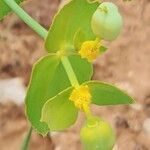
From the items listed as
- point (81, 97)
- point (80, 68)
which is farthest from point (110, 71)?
point (81, 97)

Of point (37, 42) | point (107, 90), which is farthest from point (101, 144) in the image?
point (37, 42)

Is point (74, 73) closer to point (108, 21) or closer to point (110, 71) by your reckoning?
point (108, 21)

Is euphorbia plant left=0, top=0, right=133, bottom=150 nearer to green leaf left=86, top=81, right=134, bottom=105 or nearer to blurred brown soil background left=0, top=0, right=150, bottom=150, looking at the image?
green leaf left=86, top=81, right=134, bottom=105

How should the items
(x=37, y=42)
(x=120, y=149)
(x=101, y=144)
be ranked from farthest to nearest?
(x=37, y=42)
(x=120, y=149)
(x=101, y=144)

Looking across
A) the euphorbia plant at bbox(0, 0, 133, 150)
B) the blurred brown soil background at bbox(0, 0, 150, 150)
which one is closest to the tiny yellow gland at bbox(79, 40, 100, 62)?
the euphorbia plant at bbox(0, 0, 133, 150)

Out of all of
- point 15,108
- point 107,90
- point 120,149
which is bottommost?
point 120,149

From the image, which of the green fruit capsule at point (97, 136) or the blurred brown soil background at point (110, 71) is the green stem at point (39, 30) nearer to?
the green fruit capsule at point (97, 136)

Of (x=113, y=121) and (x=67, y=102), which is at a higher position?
(x=67, y=102)

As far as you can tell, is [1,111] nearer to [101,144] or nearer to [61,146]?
[61,146]

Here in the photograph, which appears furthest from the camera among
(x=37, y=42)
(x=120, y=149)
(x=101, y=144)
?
(x=37, y=42)

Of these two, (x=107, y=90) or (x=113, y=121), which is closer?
(x=107, y=90)
